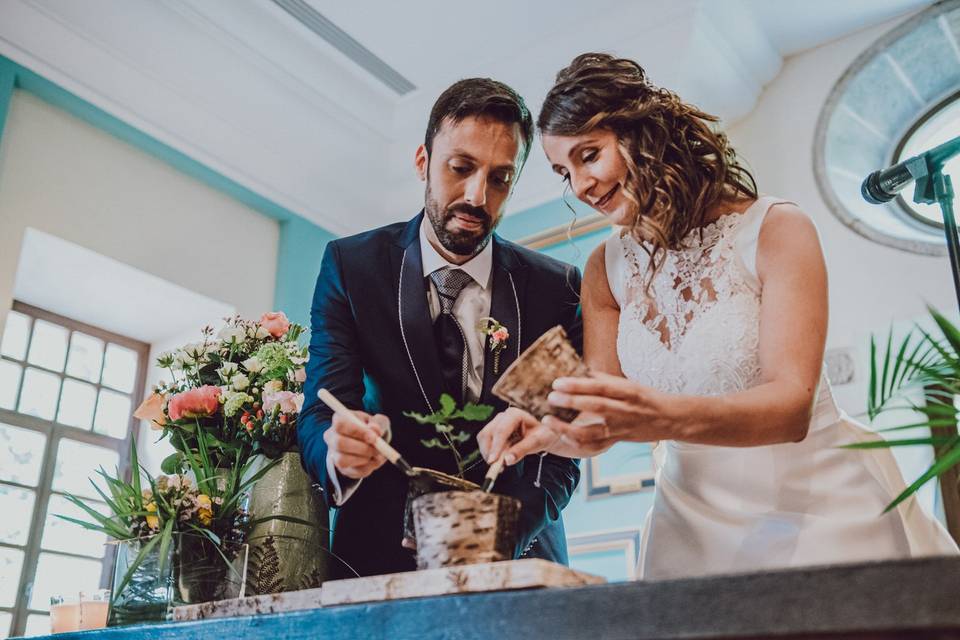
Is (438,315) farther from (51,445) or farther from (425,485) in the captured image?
(51,445)

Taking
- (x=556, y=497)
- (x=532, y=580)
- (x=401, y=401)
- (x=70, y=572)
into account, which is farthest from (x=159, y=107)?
(x=532, y=580)

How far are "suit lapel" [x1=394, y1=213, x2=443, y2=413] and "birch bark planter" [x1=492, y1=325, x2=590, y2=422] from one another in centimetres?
73

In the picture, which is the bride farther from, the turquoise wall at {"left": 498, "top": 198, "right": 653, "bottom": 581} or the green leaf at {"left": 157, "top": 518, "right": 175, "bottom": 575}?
the turquoise wall at {"left": 498, "top": 198, "right": 653, "bottom": 581}

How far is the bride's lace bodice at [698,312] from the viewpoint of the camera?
5.36 ft

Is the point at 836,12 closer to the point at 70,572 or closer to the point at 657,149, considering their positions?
the point at 657,149

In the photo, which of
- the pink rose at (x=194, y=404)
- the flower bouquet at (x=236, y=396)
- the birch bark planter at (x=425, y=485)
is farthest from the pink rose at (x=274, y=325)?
the birch bark planter at (x=425, y=485)

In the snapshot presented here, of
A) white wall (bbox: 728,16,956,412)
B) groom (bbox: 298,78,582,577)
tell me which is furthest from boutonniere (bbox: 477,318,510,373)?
white wall (bbox: 728,16,956,412)

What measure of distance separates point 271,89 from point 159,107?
0.57 metres

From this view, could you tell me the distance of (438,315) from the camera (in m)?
1.97

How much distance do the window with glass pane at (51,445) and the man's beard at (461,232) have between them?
241 cm

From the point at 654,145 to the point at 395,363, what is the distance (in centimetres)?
67

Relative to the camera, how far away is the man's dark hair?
2.03 meters

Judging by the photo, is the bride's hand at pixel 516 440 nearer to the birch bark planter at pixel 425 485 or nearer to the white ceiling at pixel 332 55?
the birch bark planter at pixel 425 485

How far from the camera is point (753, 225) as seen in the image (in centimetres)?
168
